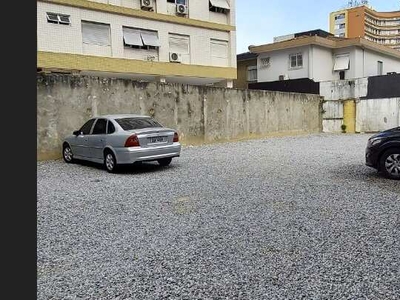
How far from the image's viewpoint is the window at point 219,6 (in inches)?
Answer: 945

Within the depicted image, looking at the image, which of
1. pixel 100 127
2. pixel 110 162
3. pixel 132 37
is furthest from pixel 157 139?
pixel 132 37

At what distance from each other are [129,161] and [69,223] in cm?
365

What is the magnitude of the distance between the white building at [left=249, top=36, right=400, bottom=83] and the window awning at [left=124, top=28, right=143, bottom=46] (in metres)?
12.8

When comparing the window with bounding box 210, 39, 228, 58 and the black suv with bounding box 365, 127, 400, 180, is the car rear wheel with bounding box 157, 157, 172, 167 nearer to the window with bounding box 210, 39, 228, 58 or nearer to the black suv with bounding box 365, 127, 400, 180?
the black suv with bounding box 365, 127, 400, 180

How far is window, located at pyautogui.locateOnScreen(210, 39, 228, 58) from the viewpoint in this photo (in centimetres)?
2448

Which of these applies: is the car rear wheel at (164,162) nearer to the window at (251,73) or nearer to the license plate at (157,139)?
the license plate at (157,139)

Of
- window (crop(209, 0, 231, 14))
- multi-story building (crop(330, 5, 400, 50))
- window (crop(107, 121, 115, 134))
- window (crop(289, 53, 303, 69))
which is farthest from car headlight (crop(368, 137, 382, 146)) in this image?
multi-story building (crop(330, 5, 400, 50))

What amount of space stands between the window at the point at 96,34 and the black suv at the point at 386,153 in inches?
654

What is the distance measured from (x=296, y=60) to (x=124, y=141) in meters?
23.6

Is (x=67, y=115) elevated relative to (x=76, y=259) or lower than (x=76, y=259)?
elevated

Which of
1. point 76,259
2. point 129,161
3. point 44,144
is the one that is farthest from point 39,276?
point 44,144

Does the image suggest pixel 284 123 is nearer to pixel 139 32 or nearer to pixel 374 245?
pixel 139 32

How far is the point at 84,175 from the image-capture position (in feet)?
29.2

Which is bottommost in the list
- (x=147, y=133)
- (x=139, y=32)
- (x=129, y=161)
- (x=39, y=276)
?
(x=39, y=276)
